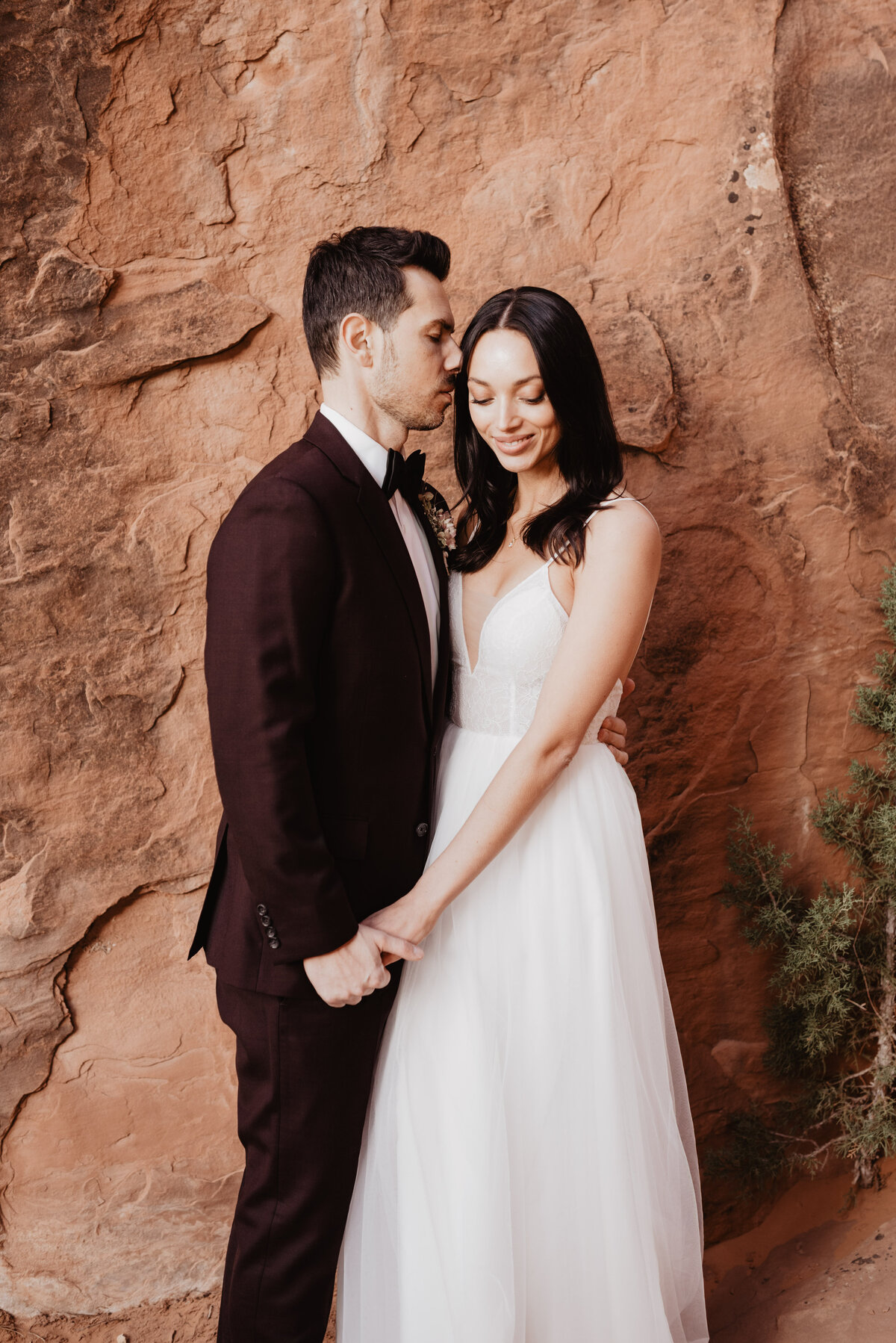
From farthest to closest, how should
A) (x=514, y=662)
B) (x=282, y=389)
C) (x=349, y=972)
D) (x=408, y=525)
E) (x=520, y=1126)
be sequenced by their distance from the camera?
(x=282, y=389) < (x=408, y=525) < (x=514, y=662) < (x=520, y=1126) < (x=349, y=972)

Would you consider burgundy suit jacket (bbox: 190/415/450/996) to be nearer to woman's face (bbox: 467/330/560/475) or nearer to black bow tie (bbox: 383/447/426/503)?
black bow tie (bbox: 383/447/426/503)

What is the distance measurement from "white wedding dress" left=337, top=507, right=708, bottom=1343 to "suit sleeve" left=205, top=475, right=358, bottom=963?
0.34m

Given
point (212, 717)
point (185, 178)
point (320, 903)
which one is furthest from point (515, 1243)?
point (185, 178)

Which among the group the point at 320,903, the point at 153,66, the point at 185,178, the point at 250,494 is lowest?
the point at 320,903

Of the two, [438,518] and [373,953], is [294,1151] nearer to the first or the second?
[373,953]

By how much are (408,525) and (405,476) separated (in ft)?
0.41

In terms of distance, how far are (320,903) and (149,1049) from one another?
49.6 inches

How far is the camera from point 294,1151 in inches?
72.7

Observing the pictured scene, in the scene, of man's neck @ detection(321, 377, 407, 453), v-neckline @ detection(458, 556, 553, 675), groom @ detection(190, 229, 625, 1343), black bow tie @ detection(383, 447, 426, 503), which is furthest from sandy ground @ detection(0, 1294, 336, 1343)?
man's neck @ detection(321, 377, 407, 453)

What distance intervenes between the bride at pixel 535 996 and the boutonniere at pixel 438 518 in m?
0.19

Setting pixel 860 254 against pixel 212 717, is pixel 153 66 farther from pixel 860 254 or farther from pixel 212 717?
pixel 860 254

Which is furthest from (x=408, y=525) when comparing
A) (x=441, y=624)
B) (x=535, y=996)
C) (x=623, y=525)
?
(x=535, y=996)

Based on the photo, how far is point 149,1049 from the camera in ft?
8.61

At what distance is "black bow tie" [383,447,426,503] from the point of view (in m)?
1.88
